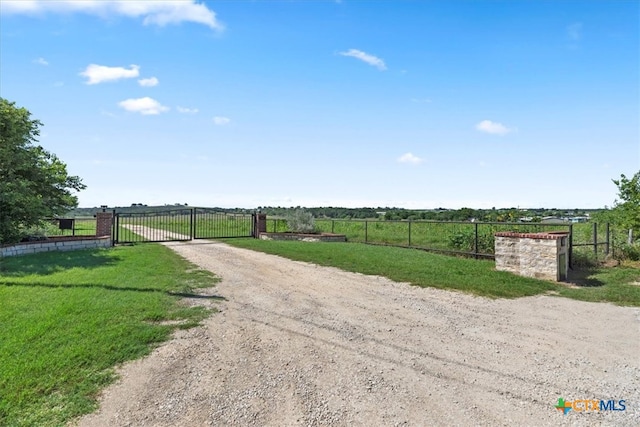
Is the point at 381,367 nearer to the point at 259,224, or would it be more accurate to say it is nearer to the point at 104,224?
the point at 104,224

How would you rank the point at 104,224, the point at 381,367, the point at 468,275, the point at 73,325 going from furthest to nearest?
1. the point at 104,224
2. the point at 468,275
3. the point at 73,325
4. the point at 381,367

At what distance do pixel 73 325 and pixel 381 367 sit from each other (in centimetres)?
382

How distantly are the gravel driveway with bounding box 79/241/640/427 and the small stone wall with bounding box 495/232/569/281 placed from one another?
249cm

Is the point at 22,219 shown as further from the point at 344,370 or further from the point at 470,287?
the point at 470,287

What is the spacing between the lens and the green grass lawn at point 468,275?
7914 mm

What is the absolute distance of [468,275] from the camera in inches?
367

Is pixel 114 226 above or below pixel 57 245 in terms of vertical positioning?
above

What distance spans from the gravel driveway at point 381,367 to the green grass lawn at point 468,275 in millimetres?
1247

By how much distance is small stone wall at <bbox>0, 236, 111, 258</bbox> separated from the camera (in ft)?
35.0

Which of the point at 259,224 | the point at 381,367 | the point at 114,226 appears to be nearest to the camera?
the point at 381,367

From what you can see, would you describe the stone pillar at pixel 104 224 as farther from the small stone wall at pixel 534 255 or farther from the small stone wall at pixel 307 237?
the small stone wall at pixel 534 255

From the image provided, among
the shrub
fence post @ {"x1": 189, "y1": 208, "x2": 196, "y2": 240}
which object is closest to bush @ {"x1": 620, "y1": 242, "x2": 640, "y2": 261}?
the shrub

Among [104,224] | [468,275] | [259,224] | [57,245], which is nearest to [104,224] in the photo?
[104,224]

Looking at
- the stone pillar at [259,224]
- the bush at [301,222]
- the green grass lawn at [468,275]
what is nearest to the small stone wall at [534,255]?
the green grass lawn at [468,275]
